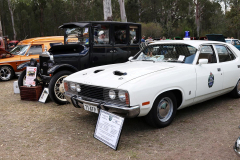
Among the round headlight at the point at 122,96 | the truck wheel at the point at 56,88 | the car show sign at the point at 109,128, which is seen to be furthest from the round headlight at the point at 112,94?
the truck wheel at the point at 56,88

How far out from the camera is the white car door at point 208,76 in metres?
4.59

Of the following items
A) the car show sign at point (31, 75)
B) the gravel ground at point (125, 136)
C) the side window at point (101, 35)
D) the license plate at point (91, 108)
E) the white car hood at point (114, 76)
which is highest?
the side window at point (101, 35)

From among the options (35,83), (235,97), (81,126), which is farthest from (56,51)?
(235,97)

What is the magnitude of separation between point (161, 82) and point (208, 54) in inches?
66.9

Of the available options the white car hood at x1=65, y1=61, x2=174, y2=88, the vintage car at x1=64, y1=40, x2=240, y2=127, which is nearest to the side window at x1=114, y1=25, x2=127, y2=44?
the vintage car at x1=64, y1=40, x2=240, y2=127

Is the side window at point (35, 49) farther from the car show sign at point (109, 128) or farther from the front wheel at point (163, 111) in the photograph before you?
the front wheel at point (163, 111)

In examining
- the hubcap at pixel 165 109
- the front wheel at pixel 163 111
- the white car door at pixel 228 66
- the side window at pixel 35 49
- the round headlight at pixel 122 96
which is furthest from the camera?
the side window at pixel 35 49

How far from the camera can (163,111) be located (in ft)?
13.6

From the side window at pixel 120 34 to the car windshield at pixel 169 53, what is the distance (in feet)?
6.13

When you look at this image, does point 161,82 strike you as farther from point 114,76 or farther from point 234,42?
point 234,42

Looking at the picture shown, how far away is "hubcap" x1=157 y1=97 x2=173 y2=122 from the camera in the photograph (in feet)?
13.4

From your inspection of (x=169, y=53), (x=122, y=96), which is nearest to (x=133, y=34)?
(x=169, y=53)

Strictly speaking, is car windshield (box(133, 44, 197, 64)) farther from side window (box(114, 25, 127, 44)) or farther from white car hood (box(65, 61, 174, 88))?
side window (box(114, 25, 127, 44))

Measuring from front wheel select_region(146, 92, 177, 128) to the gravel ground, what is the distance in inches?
5.7
